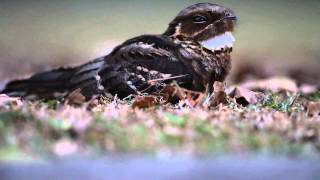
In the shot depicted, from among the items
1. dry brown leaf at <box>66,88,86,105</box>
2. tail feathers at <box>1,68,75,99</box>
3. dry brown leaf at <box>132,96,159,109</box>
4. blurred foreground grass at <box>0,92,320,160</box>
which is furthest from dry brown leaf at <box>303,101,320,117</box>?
tail feathers at <box>1,68,75,99</box>

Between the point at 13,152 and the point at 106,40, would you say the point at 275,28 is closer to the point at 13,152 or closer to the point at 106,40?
the point at 106,40

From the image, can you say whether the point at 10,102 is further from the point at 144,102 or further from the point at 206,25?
the point at 206,25

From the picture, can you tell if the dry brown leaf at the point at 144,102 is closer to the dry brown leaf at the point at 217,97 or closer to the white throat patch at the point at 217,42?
the dry brown leaf at the point at 217,97

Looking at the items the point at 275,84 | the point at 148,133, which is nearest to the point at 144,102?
the point at 148,133

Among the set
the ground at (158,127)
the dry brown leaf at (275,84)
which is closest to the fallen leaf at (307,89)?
the dry brown leaf at (275,84)

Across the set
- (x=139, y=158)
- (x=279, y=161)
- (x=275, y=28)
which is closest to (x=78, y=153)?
(x=139, y=158)

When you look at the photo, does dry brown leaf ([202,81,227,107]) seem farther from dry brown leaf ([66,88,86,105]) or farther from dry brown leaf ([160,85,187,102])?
dry brown leaf ([66,88,86,105])
